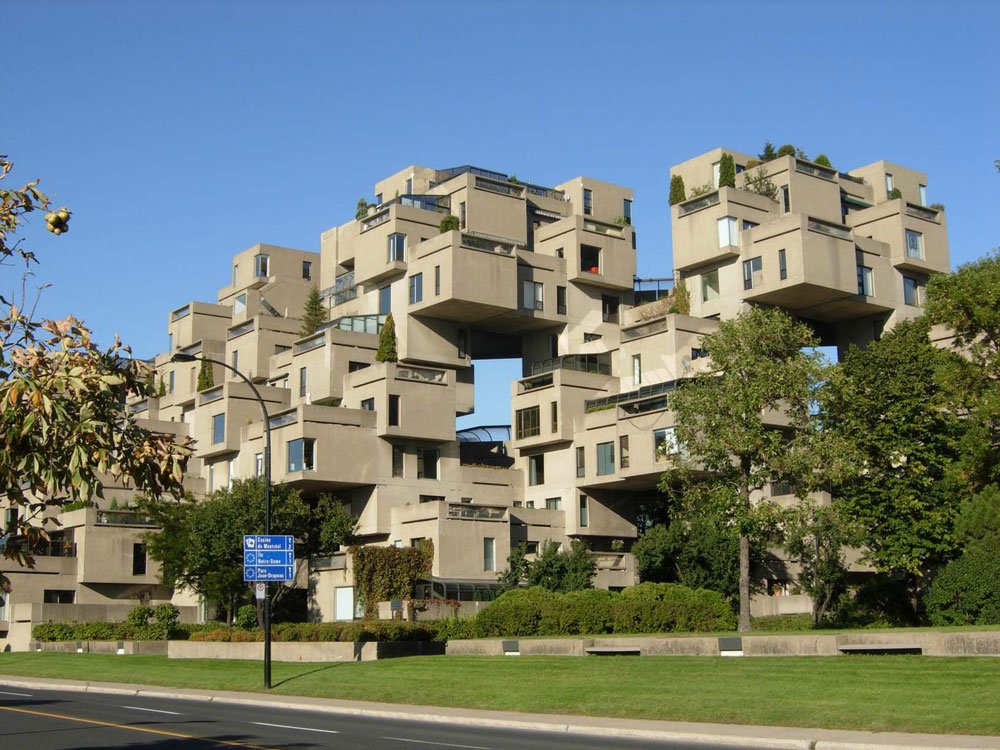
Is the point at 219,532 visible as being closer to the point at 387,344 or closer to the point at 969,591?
the point at 387,344

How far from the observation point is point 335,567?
2470 inches

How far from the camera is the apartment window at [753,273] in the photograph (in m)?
69.7

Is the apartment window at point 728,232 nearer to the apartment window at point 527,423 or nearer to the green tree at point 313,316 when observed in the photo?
the apartment window at point 527,423

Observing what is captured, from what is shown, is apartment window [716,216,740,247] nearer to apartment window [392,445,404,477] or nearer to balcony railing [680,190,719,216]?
balcony railing [680,190,719,216]

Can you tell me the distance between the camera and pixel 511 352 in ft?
277

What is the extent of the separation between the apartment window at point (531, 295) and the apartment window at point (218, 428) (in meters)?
20.5

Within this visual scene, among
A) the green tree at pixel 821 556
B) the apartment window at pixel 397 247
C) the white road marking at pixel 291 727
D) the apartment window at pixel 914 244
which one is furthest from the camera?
the apartment window at pixel 397 247

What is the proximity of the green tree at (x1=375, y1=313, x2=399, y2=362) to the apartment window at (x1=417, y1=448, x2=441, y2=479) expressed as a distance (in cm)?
636

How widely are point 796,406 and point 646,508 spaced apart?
26787 millimetres

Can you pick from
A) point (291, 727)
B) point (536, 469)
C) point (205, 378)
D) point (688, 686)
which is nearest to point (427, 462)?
point (536, 469)

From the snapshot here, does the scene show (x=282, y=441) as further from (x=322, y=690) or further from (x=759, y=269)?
(x=322, y=690)

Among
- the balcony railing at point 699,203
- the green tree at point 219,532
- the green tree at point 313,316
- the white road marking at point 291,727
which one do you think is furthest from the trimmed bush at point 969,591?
the green tree at point 313,316

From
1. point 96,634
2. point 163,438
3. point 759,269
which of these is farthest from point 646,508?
point 163,438

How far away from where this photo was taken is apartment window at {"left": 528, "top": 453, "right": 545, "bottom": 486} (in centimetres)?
7125
